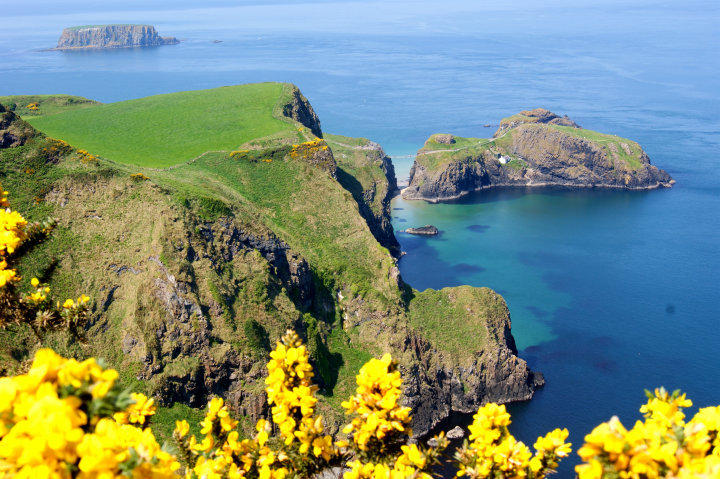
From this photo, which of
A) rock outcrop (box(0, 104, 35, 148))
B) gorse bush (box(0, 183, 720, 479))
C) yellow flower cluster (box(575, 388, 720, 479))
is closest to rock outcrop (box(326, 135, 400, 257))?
rock outcrop (box(0, 104, 35, 148))

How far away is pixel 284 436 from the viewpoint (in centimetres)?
1170

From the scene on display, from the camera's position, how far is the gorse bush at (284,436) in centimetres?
601

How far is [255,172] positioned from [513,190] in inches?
3637

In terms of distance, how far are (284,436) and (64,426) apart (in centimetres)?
651

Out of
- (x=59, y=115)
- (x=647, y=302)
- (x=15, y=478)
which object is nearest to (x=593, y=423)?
(x=647, y=302)

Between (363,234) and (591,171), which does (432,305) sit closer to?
(363,234)

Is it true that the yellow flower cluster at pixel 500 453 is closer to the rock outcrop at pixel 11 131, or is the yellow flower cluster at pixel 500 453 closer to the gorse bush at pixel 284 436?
the gorse bush at pixel 284 436

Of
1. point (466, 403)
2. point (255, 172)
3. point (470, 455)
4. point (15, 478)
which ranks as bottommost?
point (466, 403)

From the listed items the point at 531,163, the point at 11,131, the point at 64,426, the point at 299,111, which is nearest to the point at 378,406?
the point at 64,426

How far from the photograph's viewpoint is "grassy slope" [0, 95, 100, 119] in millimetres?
93188

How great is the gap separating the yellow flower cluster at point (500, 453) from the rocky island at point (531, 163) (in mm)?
129536

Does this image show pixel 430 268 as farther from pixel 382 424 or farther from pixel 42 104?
pixel 382 424

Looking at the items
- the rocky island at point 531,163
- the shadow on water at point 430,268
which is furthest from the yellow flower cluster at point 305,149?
the rocky island at point 531,163

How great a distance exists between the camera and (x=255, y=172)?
76188 mm
